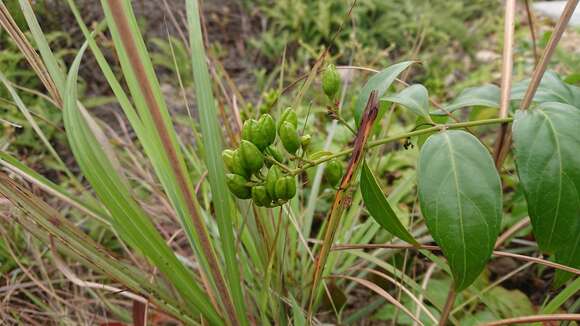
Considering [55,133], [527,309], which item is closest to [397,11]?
[55,133]

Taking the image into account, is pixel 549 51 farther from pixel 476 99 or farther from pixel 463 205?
pixel 463 205

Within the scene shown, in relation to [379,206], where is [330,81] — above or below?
above

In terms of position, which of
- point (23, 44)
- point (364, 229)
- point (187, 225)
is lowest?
point (364, 229)

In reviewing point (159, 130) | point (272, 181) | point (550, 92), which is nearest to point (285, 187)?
point (272, 181)

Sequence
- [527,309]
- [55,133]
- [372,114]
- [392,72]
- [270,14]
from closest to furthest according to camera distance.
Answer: [372,114] → [392,72] → [527,309] → [55,133] → [270,14]

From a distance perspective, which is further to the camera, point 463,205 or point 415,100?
point 415,100

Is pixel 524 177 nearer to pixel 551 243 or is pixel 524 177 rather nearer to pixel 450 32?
pixel 551 243

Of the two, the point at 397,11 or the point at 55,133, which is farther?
the point at 397,11

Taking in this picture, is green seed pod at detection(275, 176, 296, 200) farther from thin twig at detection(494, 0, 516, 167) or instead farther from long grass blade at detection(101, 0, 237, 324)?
thin twig at detection(494, 0, 516, 167)
